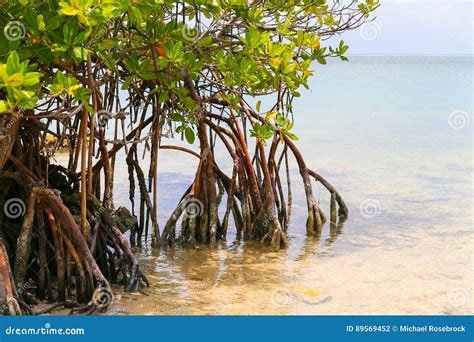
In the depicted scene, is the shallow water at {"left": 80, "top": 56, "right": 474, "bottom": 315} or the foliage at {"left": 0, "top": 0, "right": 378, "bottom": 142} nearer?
the foliage at {"left": 0, "top": 0, "right": 378, "bottom": 142}

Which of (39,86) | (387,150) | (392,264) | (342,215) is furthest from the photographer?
(387,150)

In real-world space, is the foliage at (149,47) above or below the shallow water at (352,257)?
above

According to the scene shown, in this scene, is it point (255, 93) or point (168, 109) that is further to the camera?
point (168, 109)

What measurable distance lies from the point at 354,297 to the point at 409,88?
26601 millimetres

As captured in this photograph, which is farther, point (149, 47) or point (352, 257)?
point (352, 257)

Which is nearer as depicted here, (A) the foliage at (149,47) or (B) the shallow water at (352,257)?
(A) the foliage at (149,47)

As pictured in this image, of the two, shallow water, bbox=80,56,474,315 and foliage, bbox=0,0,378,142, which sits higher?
foliage, bbox=0,0,378,142

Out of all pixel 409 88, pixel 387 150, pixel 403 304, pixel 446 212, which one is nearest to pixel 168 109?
pixel 403 304

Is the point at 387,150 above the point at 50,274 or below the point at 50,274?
above

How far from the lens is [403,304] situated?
482cm

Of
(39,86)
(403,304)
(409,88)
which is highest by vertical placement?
(409,88)

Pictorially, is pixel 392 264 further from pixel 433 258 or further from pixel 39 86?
pixel 39 86

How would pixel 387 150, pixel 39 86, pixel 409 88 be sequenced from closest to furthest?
pixel 39 86
pixel 387 150
pixel 409 88

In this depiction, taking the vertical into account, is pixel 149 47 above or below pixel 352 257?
above
